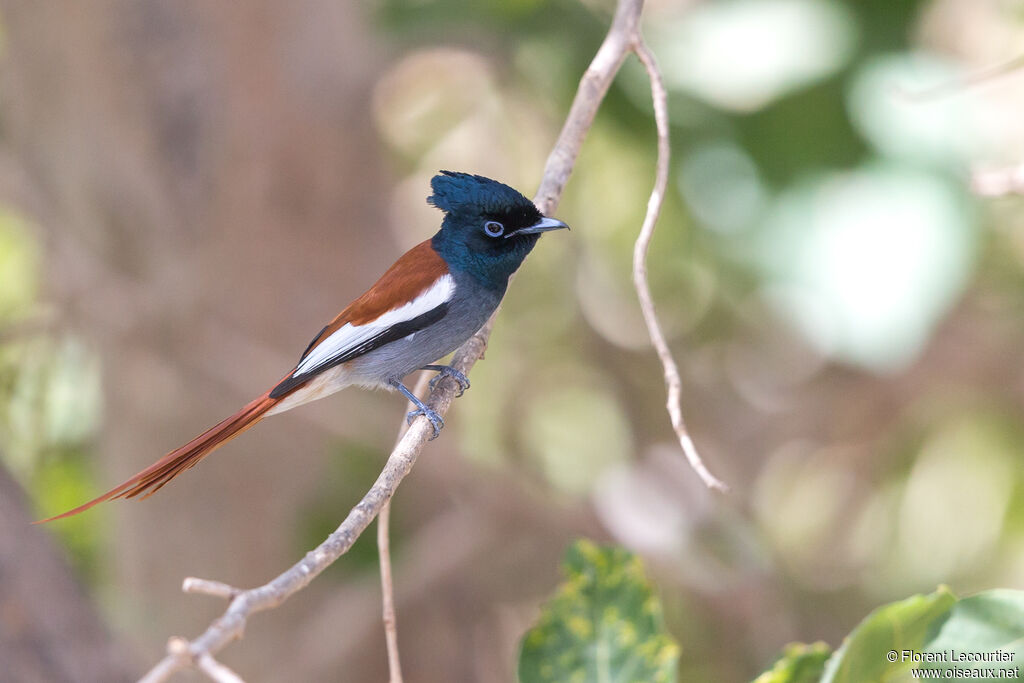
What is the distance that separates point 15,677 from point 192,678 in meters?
1.68

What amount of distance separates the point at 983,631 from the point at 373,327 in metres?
1.63

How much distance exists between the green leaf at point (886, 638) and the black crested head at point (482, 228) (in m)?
1.47

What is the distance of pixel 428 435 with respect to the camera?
2.28 m

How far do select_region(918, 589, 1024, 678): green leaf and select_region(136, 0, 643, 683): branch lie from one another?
40.1 inches

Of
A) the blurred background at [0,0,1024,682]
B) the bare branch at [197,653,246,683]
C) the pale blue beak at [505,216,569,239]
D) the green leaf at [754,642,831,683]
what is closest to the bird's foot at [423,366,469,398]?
the pale blue beak at [505,216,569,239]

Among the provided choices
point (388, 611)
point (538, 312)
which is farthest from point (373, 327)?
point (538, 312)

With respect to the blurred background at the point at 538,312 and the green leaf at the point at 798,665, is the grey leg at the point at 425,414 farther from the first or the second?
the blurred background at the point at 538,312

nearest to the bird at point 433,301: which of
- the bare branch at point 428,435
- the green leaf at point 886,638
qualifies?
the bare branch at point 428,435

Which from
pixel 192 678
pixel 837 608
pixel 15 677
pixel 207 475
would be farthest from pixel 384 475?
pixel 837 608

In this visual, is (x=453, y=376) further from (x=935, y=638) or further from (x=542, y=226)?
(x=935, y=638)

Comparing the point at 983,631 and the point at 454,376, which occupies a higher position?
the point at 454,376

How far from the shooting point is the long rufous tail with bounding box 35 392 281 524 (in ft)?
6.68

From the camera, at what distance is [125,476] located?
4.54m

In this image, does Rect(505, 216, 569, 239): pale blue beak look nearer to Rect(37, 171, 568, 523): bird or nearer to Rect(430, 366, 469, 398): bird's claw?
Rect(37, 171, 568, 523): bird
